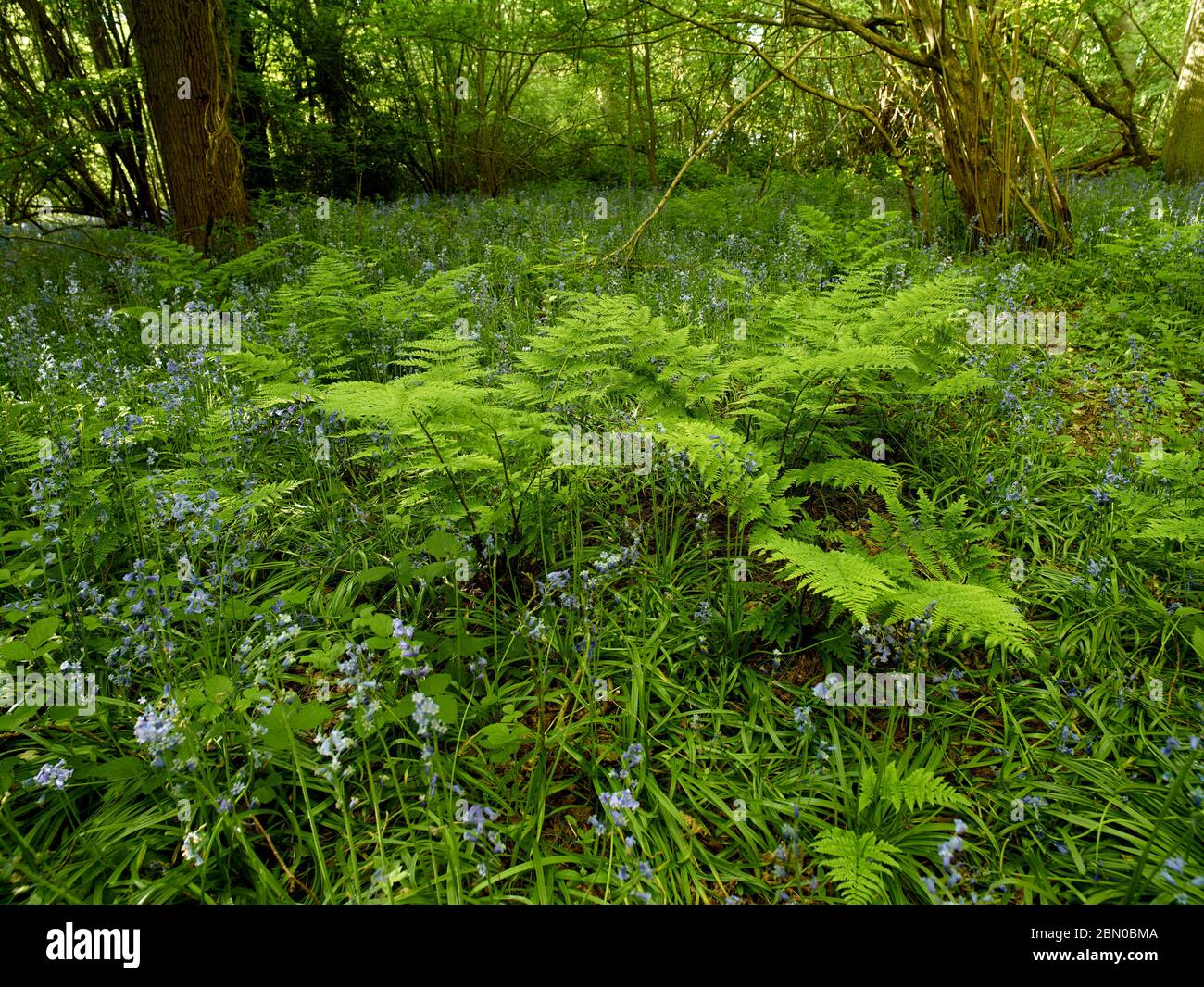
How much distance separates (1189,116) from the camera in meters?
8.59

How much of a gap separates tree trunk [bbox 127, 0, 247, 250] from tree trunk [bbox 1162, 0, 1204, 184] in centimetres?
1115

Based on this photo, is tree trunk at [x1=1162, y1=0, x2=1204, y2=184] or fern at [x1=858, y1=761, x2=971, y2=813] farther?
tree trunk at [x1=1162, y1=0, x2=1204, y2=184]

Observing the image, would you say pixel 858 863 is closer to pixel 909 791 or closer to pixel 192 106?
pixel 909 791

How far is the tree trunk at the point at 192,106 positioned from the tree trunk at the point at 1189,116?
11.1 meters

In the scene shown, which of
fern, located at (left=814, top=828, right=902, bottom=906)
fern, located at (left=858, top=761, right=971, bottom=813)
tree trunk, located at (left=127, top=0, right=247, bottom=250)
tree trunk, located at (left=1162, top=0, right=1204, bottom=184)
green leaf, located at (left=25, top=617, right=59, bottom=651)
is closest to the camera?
fern, located at (left=814, top=828, right=902, bottom=906)

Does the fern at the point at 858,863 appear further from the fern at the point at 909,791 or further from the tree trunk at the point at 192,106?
the tree trunk at the point at 192,106

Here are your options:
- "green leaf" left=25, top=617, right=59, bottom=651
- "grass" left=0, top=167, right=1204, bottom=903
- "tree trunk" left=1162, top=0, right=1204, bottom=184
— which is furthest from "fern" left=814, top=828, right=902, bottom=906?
"tree trunk" left=1162, top=0, right=1204, bottom=184

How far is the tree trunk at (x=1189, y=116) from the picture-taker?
323 inches

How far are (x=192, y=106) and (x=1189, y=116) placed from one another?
11.7 meters

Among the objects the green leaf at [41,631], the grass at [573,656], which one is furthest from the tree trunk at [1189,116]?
the green leaf at [41,631]

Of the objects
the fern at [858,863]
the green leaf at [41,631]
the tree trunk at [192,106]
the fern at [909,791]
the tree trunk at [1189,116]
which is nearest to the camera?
the fern at [858,863]

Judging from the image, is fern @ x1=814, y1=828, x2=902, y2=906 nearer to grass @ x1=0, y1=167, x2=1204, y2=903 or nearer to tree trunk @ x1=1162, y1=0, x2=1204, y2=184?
grass @ x1=0, y1=167, x2=1204, y2=903

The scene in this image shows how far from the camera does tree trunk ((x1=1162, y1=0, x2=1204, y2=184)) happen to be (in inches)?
323
